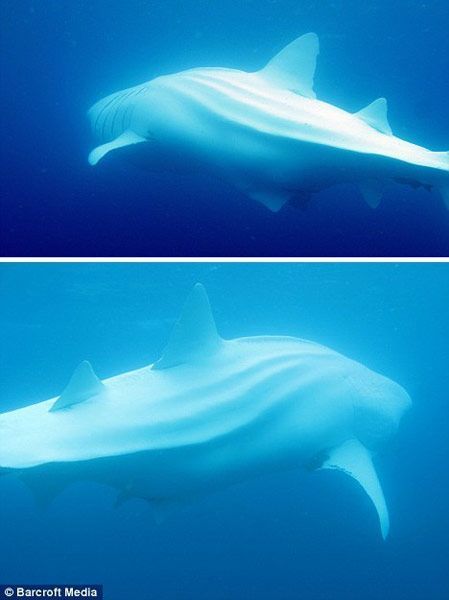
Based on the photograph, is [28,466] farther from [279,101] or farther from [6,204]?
[279,101]

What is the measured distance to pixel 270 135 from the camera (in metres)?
2.34

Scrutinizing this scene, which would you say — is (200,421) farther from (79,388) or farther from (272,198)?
Result: (272,198)

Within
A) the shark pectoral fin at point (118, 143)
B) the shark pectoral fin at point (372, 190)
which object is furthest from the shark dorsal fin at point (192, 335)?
the shark pectoral fin at point (372, 190)

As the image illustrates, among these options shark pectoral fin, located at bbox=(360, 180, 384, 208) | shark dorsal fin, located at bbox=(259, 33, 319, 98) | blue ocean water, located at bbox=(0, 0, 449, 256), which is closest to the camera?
shark pectoral fin, located at bbox=(360, 180, 384, 208)

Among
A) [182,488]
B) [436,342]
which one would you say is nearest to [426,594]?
[436,342]

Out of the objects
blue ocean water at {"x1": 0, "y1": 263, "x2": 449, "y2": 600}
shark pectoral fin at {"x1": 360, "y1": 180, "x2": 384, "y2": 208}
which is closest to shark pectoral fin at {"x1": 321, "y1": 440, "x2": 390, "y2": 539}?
blue ocean water at {"x1": 0, "y1": 263, "x2": 449, "y2": 600}

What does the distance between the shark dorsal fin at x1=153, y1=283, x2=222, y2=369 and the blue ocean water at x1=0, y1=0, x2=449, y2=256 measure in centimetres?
40

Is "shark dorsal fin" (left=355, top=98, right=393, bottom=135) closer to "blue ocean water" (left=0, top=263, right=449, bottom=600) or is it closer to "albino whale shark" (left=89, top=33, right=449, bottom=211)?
"albino whale shark" (left=89, top=33, right=449, bottom=211)

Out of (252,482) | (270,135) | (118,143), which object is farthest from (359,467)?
(118,143)

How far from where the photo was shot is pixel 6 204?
2910 mm

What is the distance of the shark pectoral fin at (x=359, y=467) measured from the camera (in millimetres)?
2709

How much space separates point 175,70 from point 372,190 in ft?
3.45

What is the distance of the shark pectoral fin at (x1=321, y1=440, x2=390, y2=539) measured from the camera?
8.89 ft

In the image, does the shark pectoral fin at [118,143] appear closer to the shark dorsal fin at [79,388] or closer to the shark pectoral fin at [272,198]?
the shark pectoral fin at [272,198]
